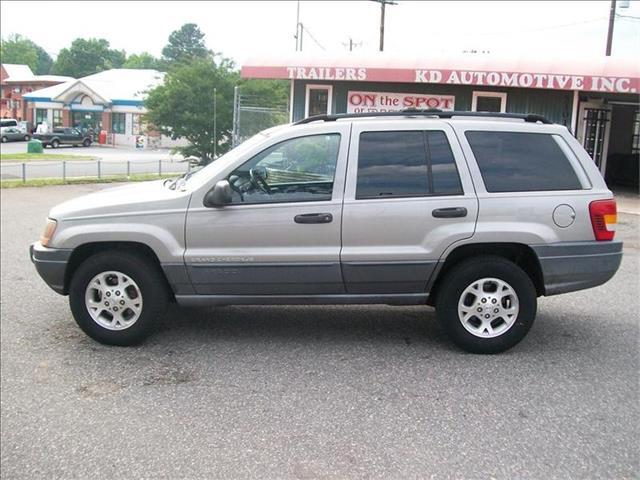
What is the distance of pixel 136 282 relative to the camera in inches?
195

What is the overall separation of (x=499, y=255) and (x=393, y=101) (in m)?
13.9

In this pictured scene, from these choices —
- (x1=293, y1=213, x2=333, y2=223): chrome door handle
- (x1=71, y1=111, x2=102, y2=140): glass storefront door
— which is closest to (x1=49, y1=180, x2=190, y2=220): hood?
(x1=293, y1=213, x2=333, y2=223): chrome door handle

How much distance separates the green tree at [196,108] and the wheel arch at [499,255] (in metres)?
17.8

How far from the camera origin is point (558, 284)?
4910mm

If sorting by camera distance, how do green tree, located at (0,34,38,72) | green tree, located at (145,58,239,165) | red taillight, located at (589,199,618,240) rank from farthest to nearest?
green tree, located at (0,34,38,72), green tree, located at (145,58,239,165), red taillight, located at (589,199,618,240)

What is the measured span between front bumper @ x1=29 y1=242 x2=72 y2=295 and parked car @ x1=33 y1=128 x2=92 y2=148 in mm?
46681

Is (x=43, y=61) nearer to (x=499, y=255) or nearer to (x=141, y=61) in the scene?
(x=141, y=61)

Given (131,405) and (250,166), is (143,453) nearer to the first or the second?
(131,405)

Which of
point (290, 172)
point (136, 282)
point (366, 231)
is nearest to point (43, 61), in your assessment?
point (136, 282)

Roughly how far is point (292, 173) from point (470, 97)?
1412 centimetres

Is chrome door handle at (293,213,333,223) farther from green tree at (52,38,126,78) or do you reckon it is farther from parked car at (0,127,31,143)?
green tree at (52,38,126,78)

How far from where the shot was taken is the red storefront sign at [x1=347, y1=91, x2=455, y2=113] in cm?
1806

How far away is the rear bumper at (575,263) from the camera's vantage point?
15.9 ft

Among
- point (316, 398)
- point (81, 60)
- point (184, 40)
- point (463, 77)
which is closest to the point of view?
point (316, 398)
